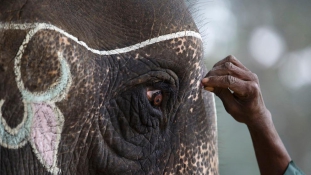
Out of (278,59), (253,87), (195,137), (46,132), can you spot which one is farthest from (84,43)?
(278,59)

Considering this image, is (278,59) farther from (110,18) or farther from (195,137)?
(110,18)

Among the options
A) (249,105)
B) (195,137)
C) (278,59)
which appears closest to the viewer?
(195,137)

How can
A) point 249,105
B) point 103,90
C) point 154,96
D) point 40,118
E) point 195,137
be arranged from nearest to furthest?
point 40,118
point 103,90
point 154,96
point 195,137
point 249,105

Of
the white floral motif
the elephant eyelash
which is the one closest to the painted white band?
the white floral motif

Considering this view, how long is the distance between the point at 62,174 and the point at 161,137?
35cm

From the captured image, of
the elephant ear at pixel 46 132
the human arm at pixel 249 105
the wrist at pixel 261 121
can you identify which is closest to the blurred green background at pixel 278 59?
the human arm at pixel 249 105

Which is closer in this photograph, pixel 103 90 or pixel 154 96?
pixel 103 90

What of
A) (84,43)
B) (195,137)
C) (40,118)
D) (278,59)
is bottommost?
(195,137)

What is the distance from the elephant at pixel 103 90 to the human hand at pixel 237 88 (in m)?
0.04

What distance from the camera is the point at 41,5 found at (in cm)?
166

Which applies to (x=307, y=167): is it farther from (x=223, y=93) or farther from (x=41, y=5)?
(x=41, y=5)

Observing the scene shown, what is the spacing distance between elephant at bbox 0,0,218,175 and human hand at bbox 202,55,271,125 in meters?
0.04

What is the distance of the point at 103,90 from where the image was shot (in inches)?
69.5

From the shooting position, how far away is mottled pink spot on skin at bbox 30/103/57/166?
1635 millimetres
